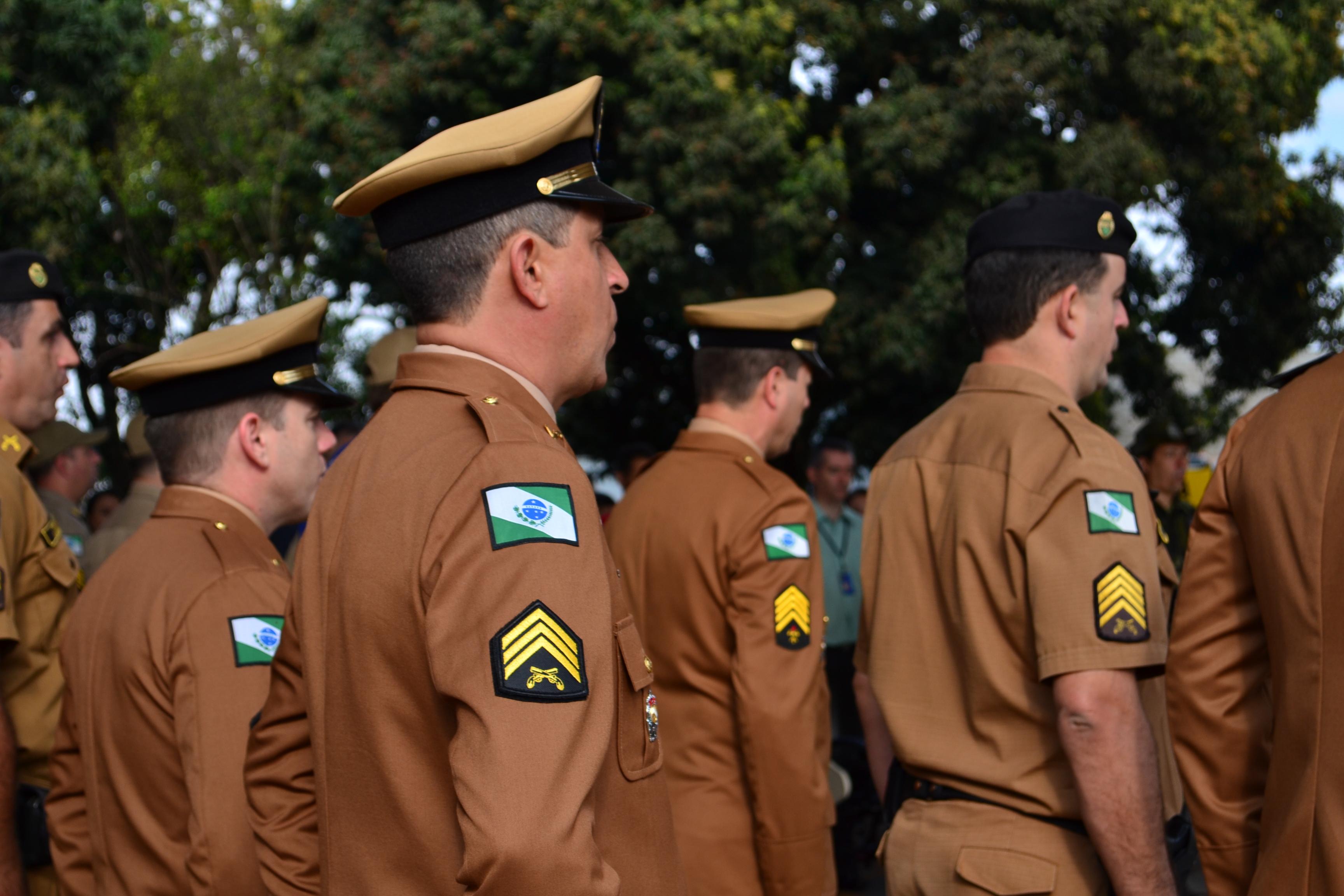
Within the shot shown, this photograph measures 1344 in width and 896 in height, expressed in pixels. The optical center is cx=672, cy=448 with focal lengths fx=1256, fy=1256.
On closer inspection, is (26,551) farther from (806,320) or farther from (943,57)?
(943,57)

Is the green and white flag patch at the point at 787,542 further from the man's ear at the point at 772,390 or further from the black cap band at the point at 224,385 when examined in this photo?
the black cap band at the point at 224,385

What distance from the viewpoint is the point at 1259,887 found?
1.83 m

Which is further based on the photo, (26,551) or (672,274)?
(672,274)

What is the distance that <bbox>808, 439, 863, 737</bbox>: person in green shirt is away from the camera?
26.8ft

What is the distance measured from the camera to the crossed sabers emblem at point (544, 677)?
4.94ft

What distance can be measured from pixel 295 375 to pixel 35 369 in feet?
3.98

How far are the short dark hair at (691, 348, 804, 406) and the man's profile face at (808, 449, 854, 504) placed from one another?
4.80 metres

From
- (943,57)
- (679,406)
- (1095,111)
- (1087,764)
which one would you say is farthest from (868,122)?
(1087,764)

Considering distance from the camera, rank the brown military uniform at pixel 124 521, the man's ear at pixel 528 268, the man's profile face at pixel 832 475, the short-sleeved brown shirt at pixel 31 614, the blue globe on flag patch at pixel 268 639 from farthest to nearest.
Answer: the man's profile face at pixel 832 475, the brown military uniform at pixel 124 521, the short-sleeved brown shirt at pixel 31 614, the blue globe on flag patch at pixel 268 639, the man's ear at pixel 528 268

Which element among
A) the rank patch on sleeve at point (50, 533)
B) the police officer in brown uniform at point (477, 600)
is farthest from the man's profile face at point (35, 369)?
the police officer in brown uniform at point (477, 600)

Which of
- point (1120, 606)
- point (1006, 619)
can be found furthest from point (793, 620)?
point (1120, 606)

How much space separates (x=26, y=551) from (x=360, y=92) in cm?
987

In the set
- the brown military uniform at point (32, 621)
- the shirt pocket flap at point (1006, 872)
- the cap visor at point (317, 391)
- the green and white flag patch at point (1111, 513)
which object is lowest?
the brown military uniform at point (32, 621)

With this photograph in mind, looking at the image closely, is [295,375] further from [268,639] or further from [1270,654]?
[1270,654]
